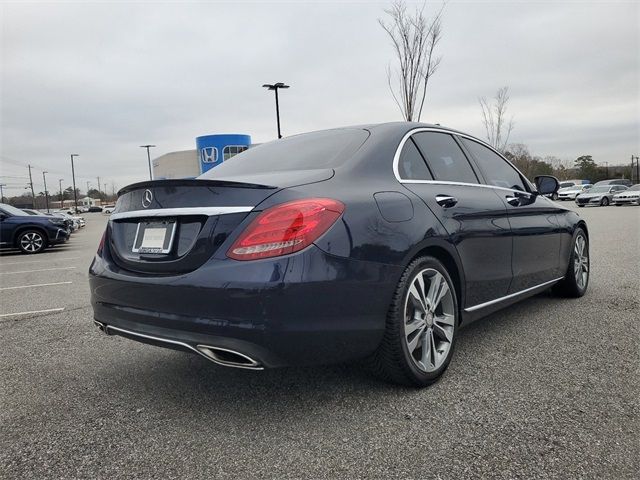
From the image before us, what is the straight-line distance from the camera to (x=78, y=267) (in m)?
9.59

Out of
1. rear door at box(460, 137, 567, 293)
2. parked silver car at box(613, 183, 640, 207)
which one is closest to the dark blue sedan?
rear door at box(460, 137, 567, 293)

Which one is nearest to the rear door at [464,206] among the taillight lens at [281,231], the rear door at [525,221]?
the rear door at [525,221]

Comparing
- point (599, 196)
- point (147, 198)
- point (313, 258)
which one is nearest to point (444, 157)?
point (313, 258)

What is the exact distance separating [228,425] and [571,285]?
374cm

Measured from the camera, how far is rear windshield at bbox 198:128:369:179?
9.47 feet

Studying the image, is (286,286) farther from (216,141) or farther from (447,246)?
(216,141)

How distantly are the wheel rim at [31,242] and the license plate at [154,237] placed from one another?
13.1 meters

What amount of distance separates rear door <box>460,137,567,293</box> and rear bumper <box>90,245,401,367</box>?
1.69m

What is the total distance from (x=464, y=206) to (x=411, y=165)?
0.46m

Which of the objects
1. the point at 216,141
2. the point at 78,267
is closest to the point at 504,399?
the point at 78,267

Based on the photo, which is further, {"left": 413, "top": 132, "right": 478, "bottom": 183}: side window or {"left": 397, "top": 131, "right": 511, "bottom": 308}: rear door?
{"left": 413, "top": 132, "right": 478, "bottom": 183}: side window

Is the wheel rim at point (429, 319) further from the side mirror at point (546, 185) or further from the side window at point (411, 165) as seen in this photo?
the side mirror at point (546, 185)

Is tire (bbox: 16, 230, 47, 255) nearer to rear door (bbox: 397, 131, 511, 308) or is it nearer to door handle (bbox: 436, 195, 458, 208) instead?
rear door (bbox: 397, 131, 511, 308)

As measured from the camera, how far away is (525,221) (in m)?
3.96
